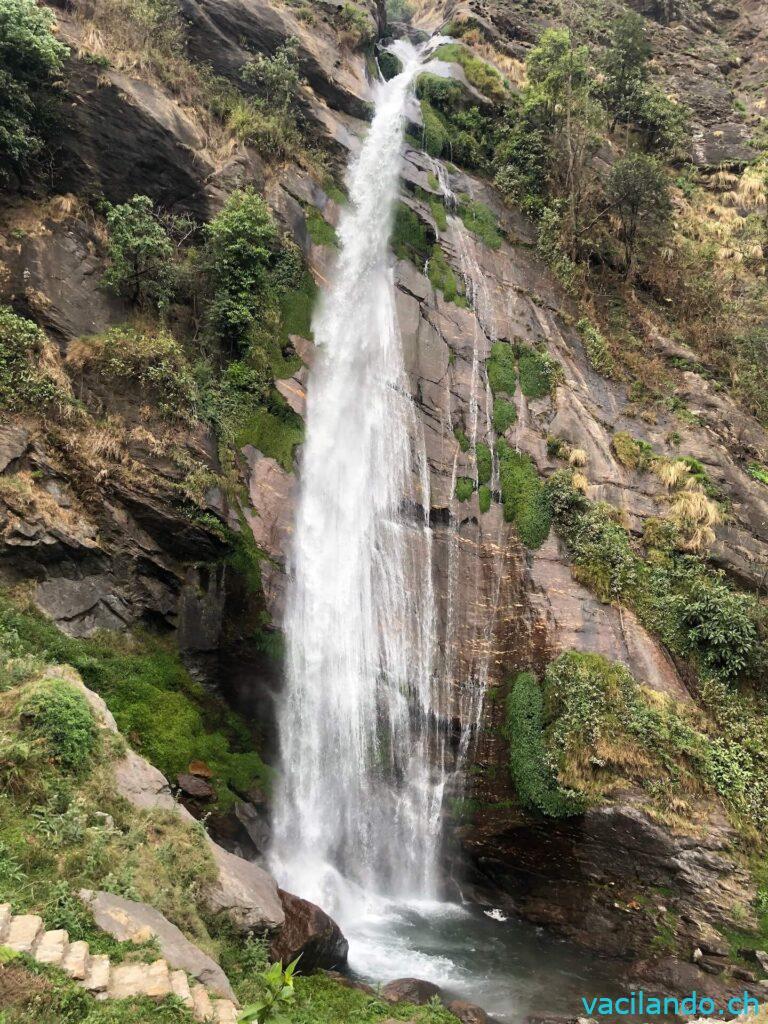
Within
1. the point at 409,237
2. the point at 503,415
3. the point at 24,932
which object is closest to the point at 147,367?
the point at 503,415

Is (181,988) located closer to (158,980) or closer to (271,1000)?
(158,980)

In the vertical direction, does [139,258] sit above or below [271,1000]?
above

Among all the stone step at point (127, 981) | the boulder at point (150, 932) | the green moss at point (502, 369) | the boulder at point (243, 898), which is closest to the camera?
the stone step at point (127, 981)

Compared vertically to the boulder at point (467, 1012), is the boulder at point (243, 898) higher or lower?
higher

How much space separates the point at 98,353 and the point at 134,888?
1097cm

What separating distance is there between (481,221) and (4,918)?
25538 mm

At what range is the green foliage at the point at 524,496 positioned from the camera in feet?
57.2

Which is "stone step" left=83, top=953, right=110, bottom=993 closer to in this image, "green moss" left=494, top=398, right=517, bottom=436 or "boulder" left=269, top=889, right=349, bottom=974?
"boulder" left=269, top=889, right=349, bottom=974

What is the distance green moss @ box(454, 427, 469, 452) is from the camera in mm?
19203

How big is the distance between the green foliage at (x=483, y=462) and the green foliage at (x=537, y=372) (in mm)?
2721

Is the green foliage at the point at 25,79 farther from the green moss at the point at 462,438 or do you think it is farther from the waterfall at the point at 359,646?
the green moss at the point at 462,438

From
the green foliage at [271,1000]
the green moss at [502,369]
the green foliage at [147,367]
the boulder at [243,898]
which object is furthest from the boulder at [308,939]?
the green moss at [502,369]

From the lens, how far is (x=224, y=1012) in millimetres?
6035

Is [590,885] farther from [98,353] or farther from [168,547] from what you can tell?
[98,353]
